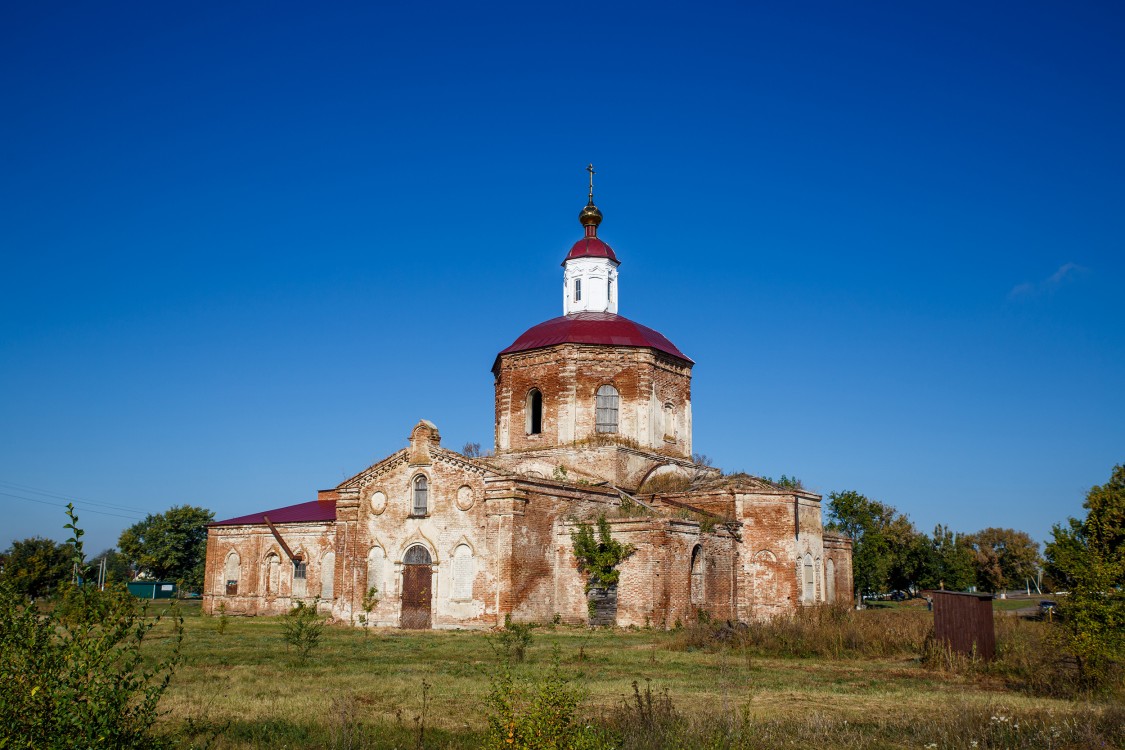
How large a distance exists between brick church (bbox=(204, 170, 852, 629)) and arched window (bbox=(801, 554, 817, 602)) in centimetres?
9

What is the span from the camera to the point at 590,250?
35.9 metres

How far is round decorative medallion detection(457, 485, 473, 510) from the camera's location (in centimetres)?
2900

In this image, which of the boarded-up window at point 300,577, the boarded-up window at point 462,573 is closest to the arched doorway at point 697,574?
the boarded-up window at point 462,573

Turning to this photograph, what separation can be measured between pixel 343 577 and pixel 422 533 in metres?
3.40

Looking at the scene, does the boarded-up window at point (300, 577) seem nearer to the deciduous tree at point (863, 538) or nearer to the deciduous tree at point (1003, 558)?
the deciduous tree at point (863, 538)

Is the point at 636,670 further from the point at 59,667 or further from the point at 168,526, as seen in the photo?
the point at 168,526

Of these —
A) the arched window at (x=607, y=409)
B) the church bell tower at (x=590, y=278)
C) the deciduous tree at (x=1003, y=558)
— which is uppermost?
the church bell tower at (x=590, y=278)

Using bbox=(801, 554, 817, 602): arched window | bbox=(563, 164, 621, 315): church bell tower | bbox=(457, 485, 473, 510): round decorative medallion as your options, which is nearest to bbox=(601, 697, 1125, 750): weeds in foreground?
bbox=(457, 485, 473, 510): round decorative medallion

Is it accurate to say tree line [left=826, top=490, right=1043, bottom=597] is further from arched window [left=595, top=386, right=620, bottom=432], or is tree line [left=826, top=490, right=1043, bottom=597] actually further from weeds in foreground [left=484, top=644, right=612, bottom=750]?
weeds in foreground [left=484, top=644, right=612, bottom=750]

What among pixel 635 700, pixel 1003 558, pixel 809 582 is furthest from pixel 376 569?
pixel 1003 558

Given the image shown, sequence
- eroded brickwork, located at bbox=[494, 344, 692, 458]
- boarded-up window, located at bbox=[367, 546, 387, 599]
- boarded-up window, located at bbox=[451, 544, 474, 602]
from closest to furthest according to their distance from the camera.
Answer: boarded-up window, located at bbox=[451, 544, 474, 602]
boarded-up window, located at bbox=[367, 546, 387, 599]
eroded brickwork, located at bbox=[494, 344, 692, 458]

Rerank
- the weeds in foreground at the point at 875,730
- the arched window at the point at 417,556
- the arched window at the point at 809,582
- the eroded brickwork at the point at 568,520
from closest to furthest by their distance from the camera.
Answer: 1. the weeds in foreground at the point at 875,730
2. the eroded brickwork at the point at 568,520
3. the arched window at the point at 417,556
4. the arched window at the point at 809,582

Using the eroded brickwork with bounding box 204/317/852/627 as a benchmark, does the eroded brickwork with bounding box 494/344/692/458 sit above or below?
above

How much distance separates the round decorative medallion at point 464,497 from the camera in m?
29.0
